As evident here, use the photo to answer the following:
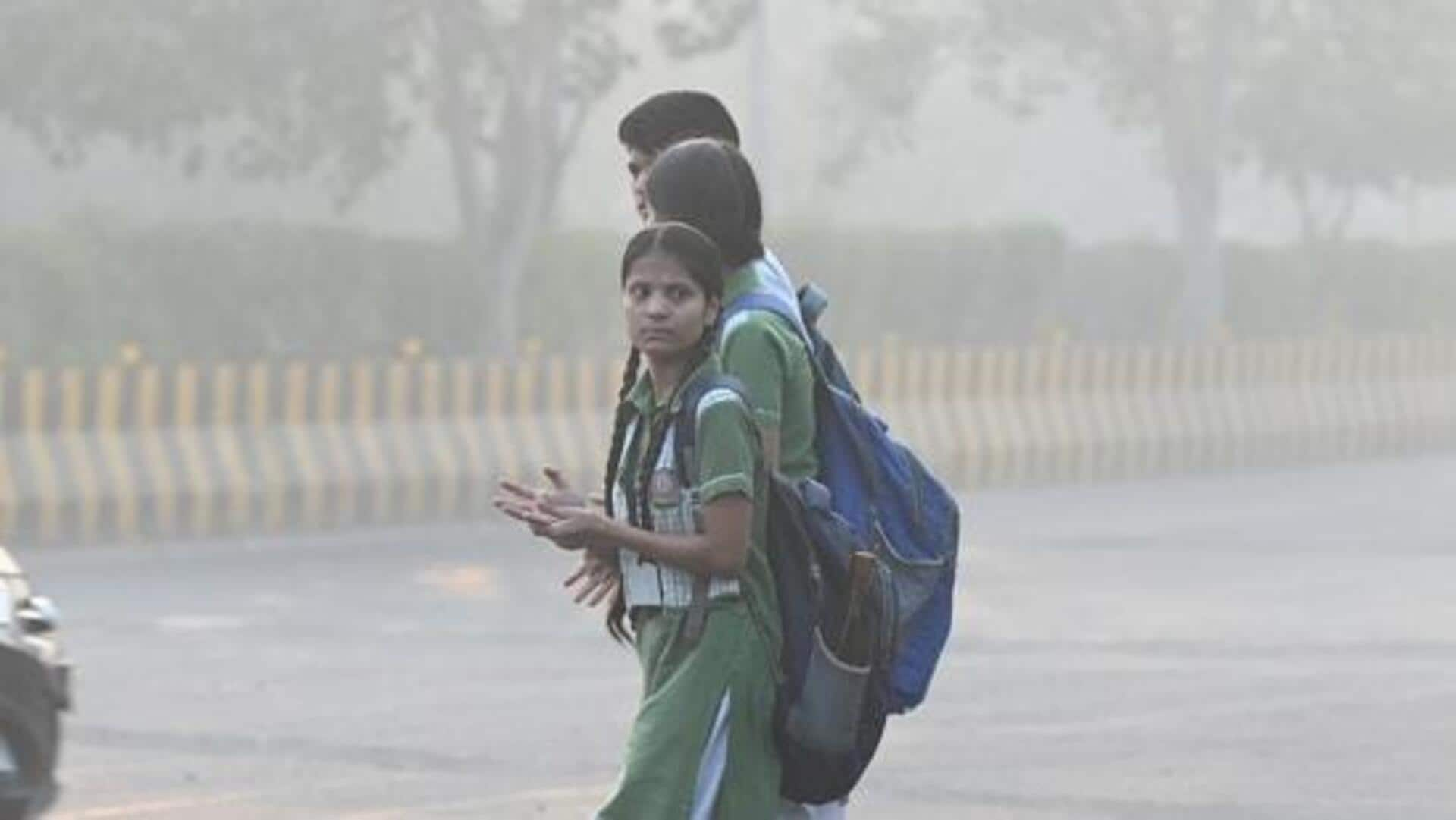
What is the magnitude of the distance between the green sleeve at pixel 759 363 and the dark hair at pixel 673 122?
0.40 metres

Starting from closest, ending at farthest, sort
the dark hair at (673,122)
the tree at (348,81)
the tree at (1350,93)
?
the dark hair at (673,122)
the tree at (348,81)
the tree at (1350,93)

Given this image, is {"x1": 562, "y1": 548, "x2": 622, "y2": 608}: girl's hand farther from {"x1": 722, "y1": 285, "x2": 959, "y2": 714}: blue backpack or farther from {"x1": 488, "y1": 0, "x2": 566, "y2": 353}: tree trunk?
{"x1": 488, "y1": 0, "x2": 566, "y2": 353}: tree trunk

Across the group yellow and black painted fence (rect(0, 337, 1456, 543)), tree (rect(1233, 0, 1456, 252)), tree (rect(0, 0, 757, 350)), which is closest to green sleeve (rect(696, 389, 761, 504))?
yellow and black painted fence (rect(0, 337, 1456, 543))

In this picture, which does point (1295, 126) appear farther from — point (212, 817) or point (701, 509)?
point (701, 509)

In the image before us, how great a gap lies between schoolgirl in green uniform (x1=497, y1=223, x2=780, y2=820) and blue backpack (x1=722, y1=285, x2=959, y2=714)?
0.09 m

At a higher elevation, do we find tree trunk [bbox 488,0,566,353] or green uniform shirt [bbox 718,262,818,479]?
green uniform shirt [bbox 718,262,818,479]

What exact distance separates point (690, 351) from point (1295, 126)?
1516 inches

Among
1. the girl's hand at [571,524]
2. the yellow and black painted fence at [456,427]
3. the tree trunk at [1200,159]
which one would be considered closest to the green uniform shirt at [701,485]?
the girl's hand at [571,524]

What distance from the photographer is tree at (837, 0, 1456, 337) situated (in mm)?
40562

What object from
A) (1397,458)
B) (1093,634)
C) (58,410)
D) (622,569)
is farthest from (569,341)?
(622,569)

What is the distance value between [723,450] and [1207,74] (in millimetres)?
33126

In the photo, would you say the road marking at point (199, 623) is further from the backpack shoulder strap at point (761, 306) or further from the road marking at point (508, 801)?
the backpack shoulder strap at point (761, 306)

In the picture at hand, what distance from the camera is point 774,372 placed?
6.16 metres

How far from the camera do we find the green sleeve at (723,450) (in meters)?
6.02
